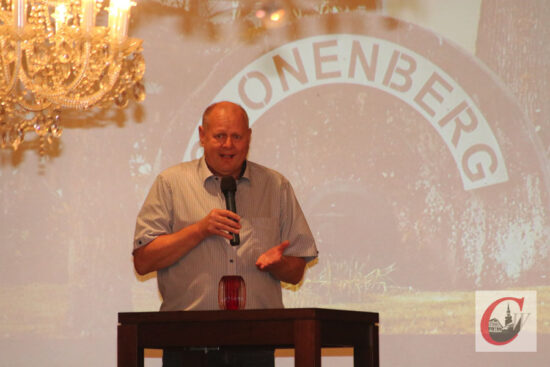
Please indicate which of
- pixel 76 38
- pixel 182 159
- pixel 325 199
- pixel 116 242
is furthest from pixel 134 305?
pixel 76 38

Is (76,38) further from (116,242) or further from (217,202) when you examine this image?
(116,242)

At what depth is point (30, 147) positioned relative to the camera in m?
4.37

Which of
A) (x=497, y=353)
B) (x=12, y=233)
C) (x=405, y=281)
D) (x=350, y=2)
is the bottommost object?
(x=497, y=353)

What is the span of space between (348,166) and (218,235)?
131cm

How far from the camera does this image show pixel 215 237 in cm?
293

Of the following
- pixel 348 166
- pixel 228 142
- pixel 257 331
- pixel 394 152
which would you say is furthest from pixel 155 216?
pixel 394 152

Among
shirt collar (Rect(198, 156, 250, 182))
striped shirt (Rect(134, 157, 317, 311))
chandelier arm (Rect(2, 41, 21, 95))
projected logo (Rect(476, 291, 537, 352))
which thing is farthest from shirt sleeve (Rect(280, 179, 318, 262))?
projected logo (Rect(476, 291, 537, 352))

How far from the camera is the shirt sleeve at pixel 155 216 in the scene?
2854 millimetres

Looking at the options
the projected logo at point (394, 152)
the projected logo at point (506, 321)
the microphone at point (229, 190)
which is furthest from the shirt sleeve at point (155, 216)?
the projected logo at point (506, 321)

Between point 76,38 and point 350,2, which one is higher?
point 350,2

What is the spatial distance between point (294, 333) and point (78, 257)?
220cm

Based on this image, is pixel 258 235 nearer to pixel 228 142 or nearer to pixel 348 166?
pixel 228 142

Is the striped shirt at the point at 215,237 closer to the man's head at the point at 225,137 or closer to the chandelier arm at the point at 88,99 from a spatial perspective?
the man's head at the point at 225,137

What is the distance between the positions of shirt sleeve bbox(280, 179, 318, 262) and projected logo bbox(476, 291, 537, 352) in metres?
1.17
